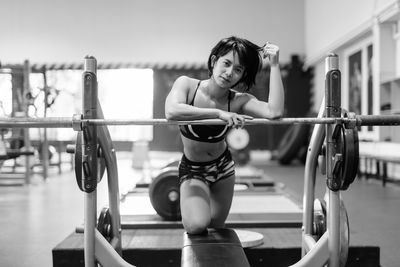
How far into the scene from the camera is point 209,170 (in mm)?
2221

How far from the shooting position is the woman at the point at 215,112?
188cm

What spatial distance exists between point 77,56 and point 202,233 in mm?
8415

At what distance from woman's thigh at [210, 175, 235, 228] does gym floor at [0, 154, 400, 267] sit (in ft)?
2.36

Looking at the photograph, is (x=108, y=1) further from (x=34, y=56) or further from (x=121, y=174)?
(x=121, y=174)

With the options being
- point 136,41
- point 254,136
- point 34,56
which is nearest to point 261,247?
point 254,136

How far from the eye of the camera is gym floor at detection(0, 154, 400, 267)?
8.58 ft

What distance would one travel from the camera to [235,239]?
77.5 inches

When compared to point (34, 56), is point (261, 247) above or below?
below

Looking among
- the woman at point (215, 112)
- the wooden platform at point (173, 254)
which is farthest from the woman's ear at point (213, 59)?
the wooden platform at point (173, 254)

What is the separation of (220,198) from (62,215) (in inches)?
78.0

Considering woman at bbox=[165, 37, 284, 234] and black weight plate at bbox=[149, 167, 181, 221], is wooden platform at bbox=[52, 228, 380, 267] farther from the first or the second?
black weight plate at bbox=[149, 167, 181, 221]

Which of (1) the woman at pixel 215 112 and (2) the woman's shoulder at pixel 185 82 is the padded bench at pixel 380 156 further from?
(2) the woman's shoulder at pixel 185 82

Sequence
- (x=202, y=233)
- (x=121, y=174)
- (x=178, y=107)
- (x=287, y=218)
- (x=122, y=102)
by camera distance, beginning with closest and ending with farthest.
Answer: (x=178, y=107), (x=202, y=233), (x=287, y=218), (x=121, y=174), (x=122, y=102)

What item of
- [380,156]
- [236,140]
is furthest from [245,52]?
[236,140]
